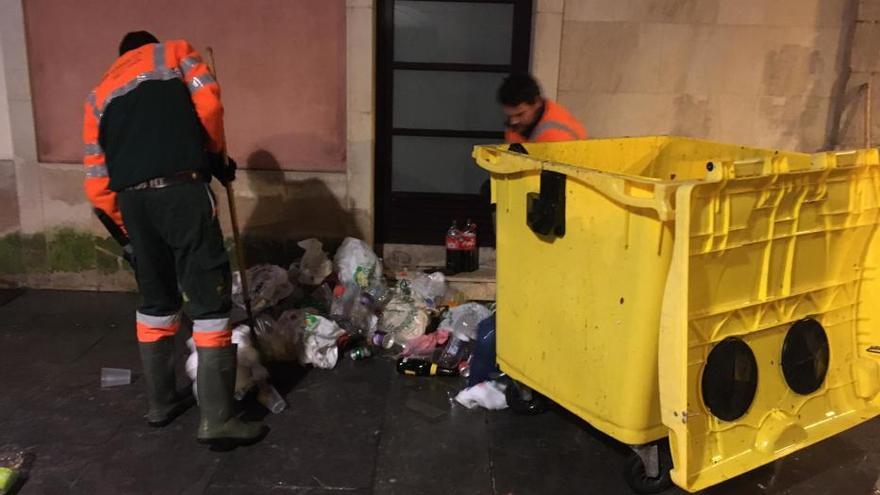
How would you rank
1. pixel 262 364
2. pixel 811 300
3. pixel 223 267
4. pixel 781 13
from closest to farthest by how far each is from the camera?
pixel 811 300 < pixel 223 267 < pixel 262 364 < pixel 781 13

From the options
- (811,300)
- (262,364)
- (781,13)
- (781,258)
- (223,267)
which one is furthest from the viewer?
(781,13)

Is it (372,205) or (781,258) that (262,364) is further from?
(781,258)

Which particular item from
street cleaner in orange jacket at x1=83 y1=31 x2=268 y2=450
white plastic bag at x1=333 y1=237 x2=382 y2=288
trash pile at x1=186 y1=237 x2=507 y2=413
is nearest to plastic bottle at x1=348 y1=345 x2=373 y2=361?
trash pile at x1=186 y1=237 x2=507 y2=413

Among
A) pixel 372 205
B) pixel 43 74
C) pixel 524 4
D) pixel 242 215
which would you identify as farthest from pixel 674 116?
pixel 43 74

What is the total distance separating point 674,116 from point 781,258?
9.33 ft

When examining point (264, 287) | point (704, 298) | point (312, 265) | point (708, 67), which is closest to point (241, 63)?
point (312, 265)

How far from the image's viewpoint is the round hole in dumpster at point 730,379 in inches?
112

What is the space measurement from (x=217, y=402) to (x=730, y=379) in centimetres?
239

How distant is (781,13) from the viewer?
17.6ft

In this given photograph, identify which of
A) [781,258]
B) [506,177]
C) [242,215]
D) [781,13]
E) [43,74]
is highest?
[781,13]

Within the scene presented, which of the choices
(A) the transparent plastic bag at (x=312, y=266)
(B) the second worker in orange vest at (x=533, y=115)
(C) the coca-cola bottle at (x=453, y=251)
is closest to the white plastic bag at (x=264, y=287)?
(A) the transparent plastic bag at (x=312, y=266)

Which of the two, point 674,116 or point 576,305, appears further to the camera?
point 674,116

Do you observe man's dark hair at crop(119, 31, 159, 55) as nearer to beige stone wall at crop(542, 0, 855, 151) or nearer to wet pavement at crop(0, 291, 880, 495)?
wet pavement at crop(0, 291, 880, 495)

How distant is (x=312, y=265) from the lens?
5348 millimetres
